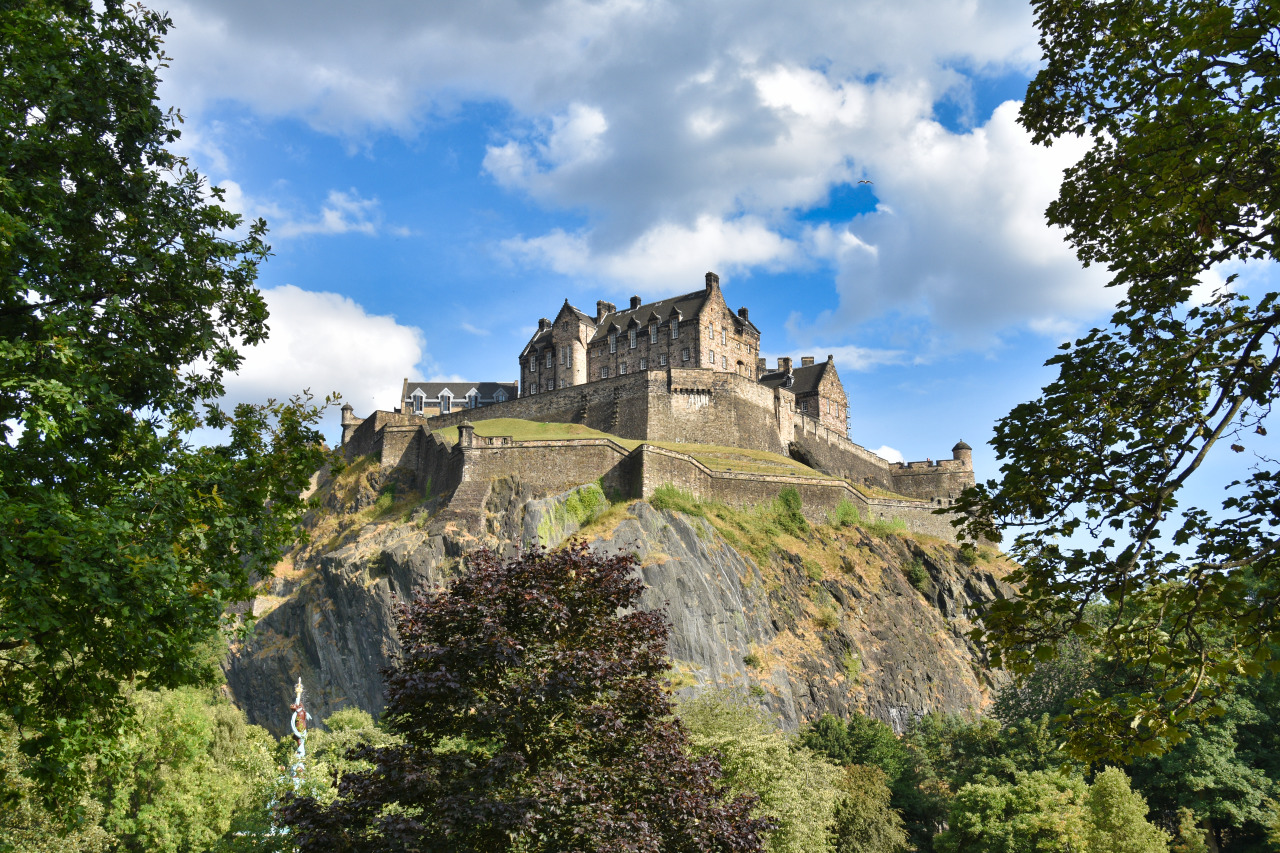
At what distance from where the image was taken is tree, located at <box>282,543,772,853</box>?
45.2ft

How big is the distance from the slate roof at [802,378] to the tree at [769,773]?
45.0 m

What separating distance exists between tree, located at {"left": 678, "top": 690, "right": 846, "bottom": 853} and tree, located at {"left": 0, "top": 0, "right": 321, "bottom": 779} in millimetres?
14969

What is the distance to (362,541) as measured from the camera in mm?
48531

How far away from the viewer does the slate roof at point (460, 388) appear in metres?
83.5

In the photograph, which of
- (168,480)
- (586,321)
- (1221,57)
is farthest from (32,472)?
(586,321)

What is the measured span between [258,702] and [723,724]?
92.1 feet

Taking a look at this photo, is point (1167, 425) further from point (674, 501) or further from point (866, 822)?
point (674, 501)

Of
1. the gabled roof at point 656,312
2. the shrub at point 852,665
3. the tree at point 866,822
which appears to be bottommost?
the tree at point 866,822

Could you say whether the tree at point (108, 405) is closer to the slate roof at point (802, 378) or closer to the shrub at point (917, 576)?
the shrub at point (917, 576)

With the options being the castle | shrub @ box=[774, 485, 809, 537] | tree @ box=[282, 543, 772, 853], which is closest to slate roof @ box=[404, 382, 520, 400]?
the castle

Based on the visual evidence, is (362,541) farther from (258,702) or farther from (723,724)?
(723,724)

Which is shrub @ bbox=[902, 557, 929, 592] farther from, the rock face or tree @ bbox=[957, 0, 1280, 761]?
tree @ bbox=[957, 0, 1280, 761]

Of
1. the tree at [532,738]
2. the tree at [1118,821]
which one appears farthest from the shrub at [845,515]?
the tree at [532,738]

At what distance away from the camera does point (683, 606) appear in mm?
44188
